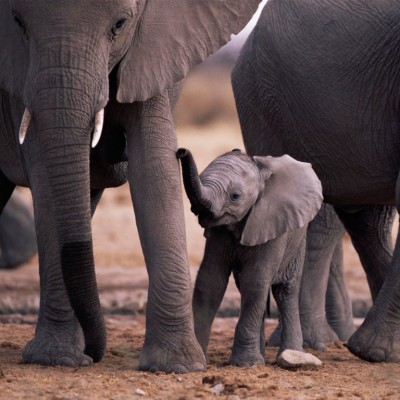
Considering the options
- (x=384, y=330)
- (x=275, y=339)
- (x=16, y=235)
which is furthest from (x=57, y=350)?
(x=16, y=235)

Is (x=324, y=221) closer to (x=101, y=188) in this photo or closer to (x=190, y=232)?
(x=101, y=188)

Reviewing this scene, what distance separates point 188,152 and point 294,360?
1.00 m

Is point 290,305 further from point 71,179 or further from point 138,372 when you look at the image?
point 71,179

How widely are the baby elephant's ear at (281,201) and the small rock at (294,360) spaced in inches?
18.8

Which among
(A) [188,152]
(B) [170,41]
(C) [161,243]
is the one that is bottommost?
(C) [161,243]

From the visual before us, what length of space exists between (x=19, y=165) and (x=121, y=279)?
132 inches

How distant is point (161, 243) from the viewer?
546 centimetres

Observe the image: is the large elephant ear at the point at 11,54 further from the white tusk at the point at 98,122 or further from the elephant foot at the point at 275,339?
the elephant foot at the point at 275,339

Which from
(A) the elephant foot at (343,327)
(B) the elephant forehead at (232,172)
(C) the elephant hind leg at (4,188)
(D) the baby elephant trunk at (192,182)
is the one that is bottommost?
(A) the elephant foot at (343,327)

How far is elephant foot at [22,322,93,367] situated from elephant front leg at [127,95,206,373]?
0.31 meters

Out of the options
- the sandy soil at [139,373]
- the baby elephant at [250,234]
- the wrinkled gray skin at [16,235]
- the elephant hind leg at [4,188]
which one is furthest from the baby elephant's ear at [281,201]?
the wrinkled gray skin at [16,235]

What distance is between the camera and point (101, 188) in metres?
6.67

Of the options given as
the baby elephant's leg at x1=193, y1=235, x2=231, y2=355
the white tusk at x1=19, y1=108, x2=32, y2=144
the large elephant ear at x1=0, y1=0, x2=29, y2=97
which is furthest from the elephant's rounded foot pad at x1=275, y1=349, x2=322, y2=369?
the large elephant ear at x1=0, y1=0, x2=29, y2=97

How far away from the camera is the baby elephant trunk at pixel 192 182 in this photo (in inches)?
208
